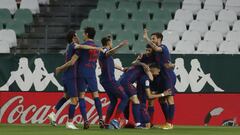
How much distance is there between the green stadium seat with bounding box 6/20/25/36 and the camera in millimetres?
25359

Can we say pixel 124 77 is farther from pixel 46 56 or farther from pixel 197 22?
pixel 197 22

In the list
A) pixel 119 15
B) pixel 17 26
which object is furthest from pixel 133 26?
pixel 17 26

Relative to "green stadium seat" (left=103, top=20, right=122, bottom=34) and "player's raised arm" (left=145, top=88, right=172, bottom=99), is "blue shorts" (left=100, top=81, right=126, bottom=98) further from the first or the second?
"green stadium seat" (left=103, top=20, right=122, bottom=34)

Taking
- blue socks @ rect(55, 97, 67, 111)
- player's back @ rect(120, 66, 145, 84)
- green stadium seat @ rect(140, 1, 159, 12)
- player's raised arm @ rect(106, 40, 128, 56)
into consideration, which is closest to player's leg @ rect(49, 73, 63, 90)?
blue socks @ rect(55, 97, 67, 111)

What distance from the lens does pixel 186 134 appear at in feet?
49.6

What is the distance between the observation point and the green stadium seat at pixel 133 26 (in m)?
25.5

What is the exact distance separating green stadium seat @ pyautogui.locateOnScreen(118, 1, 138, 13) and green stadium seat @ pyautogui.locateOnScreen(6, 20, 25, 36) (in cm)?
340

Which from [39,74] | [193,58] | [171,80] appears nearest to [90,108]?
[39,74]

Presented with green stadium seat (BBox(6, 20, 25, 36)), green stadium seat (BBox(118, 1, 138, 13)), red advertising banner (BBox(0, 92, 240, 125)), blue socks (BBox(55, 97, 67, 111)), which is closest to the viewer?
blue socks (BBox(55, 97, 67, 111))

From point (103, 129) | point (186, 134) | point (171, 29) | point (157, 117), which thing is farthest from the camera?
point (171, 29)

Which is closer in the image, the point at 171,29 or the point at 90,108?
the point at 90,108

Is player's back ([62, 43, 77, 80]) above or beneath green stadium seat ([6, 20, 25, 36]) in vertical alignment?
beneath

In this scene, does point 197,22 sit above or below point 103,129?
above

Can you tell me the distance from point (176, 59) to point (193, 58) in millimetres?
469
